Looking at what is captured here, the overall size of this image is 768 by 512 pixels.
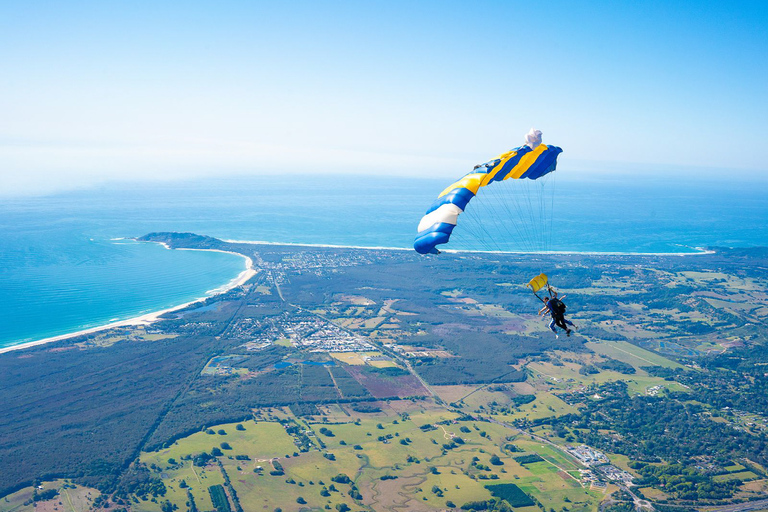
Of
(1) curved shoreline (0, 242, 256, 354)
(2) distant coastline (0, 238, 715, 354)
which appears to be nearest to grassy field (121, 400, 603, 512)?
(1) curved shoreline (0, 242, 256, 354)

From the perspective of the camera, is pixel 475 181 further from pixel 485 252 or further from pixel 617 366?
pixel 485 252

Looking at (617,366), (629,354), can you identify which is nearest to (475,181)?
(617,366)

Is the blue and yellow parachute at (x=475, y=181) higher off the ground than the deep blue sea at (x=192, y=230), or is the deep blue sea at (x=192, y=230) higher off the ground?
the blue and yellow parachute at (x=475, y=181)

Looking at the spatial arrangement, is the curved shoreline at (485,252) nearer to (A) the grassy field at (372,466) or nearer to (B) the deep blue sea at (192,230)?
Answer: (B) the deep blue sea at (192,230)

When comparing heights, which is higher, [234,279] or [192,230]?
[192,230]

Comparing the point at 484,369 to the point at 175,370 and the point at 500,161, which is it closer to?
the point at 175,370

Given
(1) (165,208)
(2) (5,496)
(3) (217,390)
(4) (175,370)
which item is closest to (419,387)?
(3) (217,390)

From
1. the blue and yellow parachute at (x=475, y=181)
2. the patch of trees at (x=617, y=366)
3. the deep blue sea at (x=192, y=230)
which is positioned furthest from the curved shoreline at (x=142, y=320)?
the blue and yellow parachute at (x=475, y=181)
